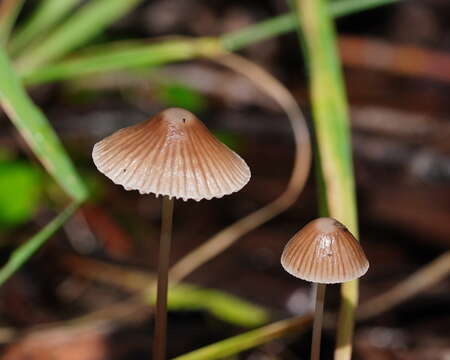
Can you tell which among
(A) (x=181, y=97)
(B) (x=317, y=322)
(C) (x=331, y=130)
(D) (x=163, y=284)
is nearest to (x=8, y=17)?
(A) (x=181, y=97)

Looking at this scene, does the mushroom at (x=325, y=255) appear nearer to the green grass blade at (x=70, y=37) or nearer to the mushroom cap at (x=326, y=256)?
the mushroom cap at (x=326, y=256)

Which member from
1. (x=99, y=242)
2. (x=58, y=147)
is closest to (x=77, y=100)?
(x=99, y=242)

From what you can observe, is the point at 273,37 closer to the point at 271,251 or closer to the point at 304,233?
the point at 271,251

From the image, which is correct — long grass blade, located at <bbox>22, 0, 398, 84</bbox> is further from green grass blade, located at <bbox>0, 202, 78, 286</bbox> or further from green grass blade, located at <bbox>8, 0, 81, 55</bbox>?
green grass blade, located at <bbox>0, 202, 78, 286</bbox>

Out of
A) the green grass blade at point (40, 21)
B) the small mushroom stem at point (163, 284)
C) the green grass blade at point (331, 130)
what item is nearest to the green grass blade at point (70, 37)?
the green grass blade at point (40, 21)

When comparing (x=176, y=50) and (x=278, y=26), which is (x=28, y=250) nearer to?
(x=176, y=50)

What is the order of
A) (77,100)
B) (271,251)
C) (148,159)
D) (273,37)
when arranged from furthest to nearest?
(273,37)
(77,100)
(271,251)
(148,159)

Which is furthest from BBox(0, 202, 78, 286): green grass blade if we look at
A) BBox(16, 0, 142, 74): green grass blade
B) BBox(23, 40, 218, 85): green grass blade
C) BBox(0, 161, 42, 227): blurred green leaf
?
BBox(0, 161, 42, 227): blurred green leaf
